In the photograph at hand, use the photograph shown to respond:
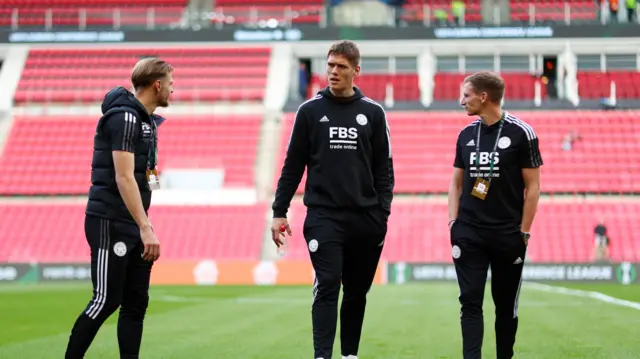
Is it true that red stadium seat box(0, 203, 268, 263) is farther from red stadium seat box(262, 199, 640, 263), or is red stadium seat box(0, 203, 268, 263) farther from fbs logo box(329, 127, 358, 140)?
fbs logo box(329, 127, 358, 140)

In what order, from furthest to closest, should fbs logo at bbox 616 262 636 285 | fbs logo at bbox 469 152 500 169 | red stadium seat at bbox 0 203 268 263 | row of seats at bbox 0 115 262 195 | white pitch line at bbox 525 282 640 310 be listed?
row of seats at bbox 0 115 262 195 → red stadium seat at bbox 0 203 268 263 → fbs logo at bbox 616 262 636 285 → white pitch line at bbox 525 282 640 310 → fbs logo at bbox 469 152 500 169

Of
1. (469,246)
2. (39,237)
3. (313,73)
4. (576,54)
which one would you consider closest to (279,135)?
(313,73)

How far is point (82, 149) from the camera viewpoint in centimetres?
3812

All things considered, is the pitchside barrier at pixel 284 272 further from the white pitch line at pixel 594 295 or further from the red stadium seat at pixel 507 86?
the red stadium seat at pixel 507 86

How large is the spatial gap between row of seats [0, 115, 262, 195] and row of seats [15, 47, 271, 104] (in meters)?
0.92

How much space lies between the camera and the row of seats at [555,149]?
34875 mm

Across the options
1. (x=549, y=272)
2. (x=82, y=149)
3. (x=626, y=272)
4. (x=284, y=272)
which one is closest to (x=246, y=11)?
(x=82, y=149)

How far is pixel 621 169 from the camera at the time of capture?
35.3m

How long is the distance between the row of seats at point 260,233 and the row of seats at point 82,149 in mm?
1603

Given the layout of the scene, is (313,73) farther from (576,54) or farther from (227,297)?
(227,297)

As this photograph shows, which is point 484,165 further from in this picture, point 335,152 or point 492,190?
point 335,152

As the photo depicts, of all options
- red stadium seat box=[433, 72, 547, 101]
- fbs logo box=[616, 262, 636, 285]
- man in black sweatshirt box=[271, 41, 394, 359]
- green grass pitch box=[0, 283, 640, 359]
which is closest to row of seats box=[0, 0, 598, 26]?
red stadium seat box=[433, 72, 547, 101]

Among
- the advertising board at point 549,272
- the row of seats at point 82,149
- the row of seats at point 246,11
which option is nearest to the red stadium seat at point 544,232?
the advertising board at point 549,272

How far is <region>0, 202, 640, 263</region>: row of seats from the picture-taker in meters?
31.8
